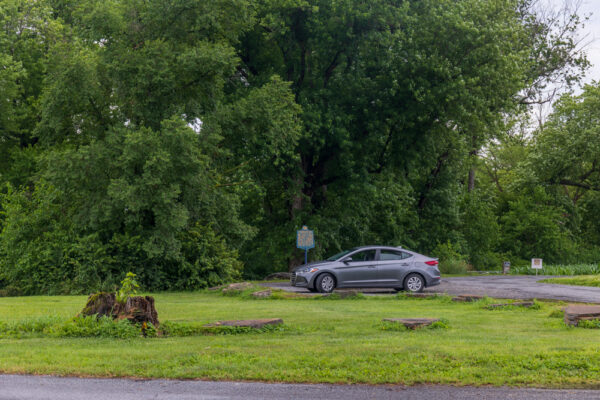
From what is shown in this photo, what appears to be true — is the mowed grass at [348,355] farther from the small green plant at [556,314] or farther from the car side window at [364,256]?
the car side window at [364,256]

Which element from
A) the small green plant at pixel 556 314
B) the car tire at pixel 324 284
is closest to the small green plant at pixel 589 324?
the small green plant at pixel 556 314

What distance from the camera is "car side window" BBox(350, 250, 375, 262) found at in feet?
67.8

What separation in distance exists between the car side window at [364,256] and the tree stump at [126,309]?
10532mm

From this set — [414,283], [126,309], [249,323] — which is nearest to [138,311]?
[126,309]

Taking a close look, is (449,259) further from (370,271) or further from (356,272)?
(356,272)

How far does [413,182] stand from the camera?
142 ft

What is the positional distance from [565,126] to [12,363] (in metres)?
46.0

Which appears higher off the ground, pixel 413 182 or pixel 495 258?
pixel 413 182

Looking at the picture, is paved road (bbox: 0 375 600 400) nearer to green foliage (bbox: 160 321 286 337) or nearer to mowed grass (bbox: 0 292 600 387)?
mowed grass (bbox: 0 292 600 387)

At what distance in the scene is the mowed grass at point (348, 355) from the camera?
24.4 feet

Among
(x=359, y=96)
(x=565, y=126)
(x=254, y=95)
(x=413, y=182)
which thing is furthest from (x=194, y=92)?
(x=565, y=126)

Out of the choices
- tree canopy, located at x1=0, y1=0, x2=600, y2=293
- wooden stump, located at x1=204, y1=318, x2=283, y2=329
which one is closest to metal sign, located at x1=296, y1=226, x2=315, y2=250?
tree canopy, located at x1=0, y1=0, x2=600, y2=293

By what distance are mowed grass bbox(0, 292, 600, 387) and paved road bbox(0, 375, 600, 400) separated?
0.24 metres

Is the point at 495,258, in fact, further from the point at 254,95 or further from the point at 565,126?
the point at 254,95
